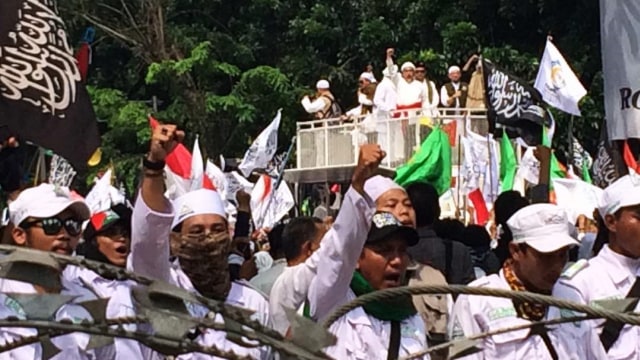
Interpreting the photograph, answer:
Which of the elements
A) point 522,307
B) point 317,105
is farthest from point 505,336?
point 317,105

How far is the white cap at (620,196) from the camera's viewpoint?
454 cm

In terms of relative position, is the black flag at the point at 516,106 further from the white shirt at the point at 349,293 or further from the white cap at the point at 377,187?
the white shirt at the point at 349,293

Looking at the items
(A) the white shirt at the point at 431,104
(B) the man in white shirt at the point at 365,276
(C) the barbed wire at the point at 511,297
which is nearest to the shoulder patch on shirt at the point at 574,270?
(B) the man in white shirt at the point at 365,276

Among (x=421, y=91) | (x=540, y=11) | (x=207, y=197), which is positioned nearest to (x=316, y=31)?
(x=540, y=11)

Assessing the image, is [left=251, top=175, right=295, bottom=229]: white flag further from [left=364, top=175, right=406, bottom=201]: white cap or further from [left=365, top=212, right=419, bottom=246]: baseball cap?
[left=365, top=212, right=419, bottom=246]: baseball cap

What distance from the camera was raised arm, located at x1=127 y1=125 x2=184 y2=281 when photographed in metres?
3.88

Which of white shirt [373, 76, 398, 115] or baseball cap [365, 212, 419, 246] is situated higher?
white shirt [373, 76, 398, 115]

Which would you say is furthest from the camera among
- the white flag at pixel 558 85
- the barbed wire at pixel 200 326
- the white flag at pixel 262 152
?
the white flag at pixel 262 152

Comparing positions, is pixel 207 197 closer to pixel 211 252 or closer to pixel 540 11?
pixel 211 252

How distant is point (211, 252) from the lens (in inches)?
162

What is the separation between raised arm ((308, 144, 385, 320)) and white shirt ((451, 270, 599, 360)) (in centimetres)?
38

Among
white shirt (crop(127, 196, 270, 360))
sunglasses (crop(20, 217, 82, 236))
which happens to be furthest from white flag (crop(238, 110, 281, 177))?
white shirt (crop(127, 196, 270, 360))

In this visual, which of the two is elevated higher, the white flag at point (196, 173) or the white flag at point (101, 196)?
the white flag at point (196, 173)

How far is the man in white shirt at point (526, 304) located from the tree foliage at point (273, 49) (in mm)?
19590
